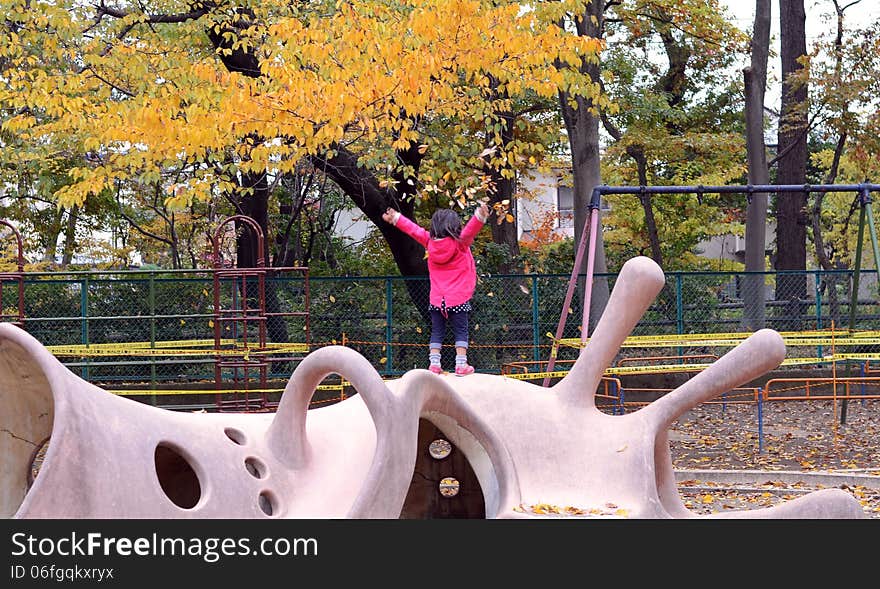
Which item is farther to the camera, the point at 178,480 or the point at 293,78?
the point at 293,78

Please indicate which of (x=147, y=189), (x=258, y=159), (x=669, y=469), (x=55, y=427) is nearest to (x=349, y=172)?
(x=258, y=159)

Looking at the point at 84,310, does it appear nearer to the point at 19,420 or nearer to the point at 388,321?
the point at 388,321

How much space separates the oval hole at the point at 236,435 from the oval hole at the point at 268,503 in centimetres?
39

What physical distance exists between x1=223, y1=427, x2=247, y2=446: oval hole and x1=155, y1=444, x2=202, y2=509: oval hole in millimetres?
398

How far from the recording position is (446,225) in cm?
861

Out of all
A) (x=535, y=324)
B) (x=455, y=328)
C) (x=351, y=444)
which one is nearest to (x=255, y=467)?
(x=351, y=444)

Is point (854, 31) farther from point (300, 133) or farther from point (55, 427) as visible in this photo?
point (55, 427)

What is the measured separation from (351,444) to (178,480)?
3.36ft

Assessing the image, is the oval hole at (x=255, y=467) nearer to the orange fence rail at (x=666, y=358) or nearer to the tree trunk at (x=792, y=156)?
the orange fence rail at (x=666, y=358)

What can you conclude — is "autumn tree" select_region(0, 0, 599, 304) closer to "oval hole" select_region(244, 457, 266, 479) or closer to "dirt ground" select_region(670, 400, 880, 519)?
"dirt ground" select_region(670, 400, 880, 519)

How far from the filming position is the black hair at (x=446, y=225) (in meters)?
8.61

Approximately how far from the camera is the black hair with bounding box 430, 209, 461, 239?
861 centimetres

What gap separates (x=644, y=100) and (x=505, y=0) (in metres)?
9.91

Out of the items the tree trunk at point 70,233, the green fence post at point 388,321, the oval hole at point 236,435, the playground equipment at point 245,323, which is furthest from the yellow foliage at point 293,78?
the tree trunk at point 70,233
